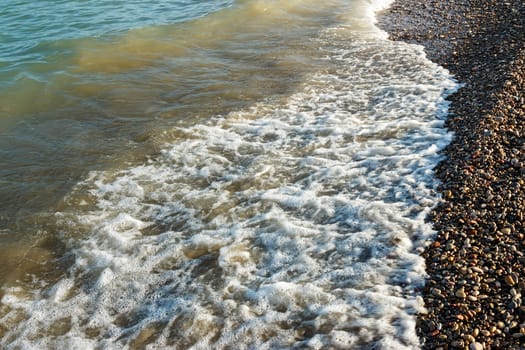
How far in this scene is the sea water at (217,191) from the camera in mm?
4680

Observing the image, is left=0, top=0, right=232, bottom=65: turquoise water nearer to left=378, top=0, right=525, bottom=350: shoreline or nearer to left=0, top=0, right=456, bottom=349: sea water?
left=0, top=0, right=456, bottom=349: sea water

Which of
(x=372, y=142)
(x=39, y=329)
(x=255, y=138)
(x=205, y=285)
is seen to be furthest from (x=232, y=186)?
(x=39, y=329)

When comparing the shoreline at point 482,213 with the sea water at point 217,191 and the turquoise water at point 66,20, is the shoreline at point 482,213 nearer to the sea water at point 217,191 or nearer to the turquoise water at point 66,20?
the sea water at point 217,191

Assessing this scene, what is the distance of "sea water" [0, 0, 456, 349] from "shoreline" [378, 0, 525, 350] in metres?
0.22

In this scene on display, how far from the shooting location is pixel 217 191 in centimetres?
675

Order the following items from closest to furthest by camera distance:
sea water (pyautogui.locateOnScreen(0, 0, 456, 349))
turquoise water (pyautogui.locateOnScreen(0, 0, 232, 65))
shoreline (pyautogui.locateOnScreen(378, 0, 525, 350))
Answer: shoreline (pyautogui.locateOnScreen(378, 0, 525, 350)) < sea water (pyautogui.locateOnScreen(0, 0, 456, 349)) < turquoise water (pyautogui.locateOnScreen(0, 0, 232, 65))

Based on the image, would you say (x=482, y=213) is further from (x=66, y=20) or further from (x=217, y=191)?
(x=66, y=20)

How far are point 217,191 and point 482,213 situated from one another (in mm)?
3608

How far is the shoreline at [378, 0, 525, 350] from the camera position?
406cm

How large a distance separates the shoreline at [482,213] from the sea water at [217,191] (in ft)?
0.74

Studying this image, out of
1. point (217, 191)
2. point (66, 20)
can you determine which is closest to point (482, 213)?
point (217, 191)

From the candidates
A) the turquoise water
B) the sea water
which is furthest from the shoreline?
the turquoise water

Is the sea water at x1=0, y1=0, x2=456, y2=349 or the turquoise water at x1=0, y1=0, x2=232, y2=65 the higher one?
the turquoise water at x1=0, y1=0, x2=232, y2=65

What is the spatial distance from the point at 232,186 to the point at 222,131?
1.87m
